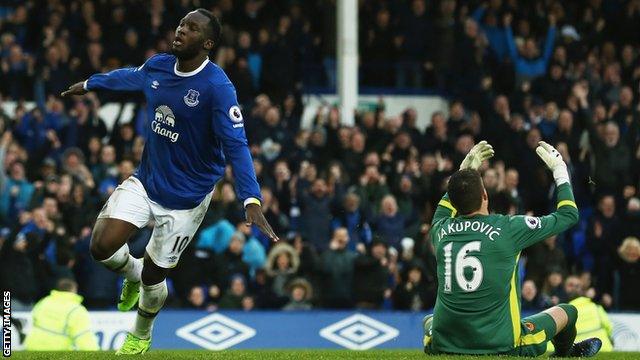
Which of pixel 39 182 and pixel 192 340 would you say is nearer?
pixel 192 340

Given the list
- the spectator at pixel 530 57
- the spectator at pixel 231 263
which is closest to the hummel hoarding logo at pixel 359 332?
the spectator at pixel 231 263

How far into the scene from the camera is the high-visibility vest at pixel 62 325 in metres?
14.6

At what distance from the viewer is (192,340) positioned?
17.6 metres

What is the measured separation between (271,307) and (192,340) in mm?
1535

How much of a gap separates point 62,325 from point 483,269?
20.1 ft

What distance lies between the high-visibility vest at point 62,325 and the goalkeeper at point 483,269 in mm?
5499

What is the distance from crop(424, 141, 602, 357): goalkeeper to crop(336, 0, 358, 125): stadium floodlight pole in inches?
563

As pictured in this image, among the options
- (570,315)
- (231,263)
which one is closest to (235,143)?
(570,315)

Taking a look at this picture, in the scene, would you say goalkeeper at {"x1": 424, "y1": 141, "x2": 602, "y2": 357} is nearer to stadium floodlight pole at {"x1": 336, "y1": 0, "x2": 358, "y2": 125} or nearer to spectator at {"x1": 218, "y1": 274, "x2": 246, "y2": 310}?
spectator at {"x1": 218, "y1": 274, "x2": 246, "y2": 310}

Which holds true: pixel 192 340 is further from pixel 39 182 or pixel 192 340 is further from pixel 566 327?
pixel 566 327

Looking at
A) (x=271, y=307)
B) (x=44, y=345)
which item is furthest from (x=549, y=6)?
(x=44, y=345)

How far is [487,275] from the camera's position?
10.0 m

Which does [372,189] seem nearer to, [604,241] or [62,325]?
[604,241]

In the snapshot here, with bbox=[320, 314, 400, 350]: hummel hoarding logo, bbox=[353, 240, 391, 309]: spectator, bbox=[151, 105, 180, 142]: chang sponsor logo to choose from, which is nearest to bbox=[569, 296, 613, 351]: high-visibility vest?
bbox=[320, 314, 400, 350]: hummel hoarding logo
